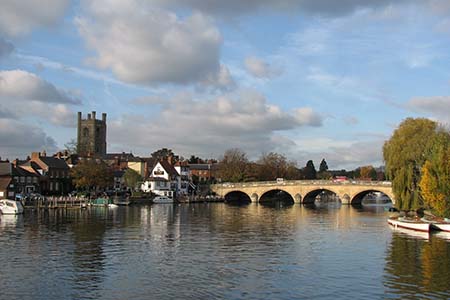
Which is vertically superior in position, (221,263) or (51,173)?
(51,173)

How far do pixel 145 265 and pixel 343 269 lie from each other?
36.2 feet

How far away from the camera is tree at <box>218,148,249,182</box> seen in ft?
438

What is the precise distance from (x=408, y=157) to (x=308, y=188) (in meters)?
46.5

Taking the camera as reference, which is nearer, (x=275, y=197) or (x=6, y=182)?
(x=6, y=182)

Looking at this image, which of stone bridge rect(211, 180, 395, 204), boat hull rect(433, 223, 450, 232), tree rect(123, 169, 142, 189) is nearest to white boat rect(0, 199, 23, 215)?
tree rect(123, 169, 142, 189)

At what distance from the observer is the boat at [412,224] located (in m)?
48.4

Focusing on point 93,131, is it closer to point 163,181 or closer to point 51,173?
point 163,181

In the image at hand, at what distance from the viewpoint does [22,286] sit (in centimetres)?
2611

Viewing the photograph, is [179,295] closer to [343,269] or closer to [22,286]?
[22,286]

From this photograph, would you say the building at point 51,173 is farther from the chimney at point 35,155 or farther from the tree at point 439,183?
the tree at point 439,183

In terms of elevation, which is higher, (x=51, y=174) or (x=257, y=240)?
(x=51, y=174)

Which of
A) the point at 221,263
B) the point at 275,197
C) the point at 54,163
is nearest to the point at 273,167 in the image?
the point at 275,197

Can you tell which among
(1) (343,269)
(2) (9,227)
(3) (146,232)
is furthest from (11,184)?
(1) (343,269)

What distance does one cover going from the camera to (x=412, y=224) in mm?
50250
